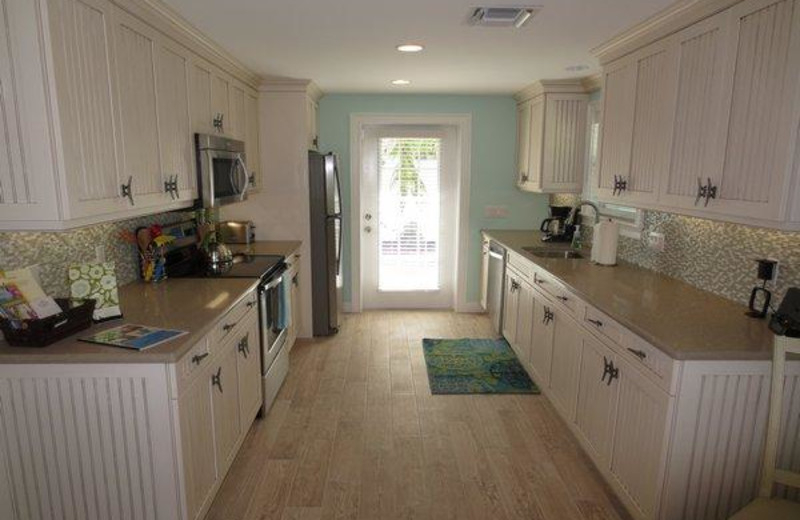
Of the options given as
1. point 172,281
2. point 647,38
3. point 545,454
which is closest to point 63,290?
point 172,281

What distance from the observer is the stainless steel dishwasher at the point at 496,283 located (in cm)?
457

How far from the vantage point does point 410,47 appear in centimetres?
312

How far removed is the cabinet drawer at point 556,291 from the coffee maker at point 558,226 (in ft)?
3.74

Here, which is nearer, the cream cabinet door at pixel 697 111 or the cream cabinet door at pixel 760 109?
the cream cabinet door at pixel 760 109

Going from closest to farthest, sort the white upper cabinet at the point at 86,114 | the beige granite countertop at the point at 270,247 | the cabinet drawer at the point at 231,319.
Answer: the white upper cabinet at the point at 86,114, the cabinet drawer at the point at 231,319, the beige granite countertop at the point at 270,247

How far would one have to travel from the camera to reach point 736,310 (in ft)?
7.91

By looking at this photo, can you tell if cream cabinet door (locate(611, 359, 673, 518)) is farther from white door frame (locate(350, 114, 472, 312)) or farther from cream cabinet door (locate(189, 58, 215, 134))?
white door frame (locate(350, 114, 472, 312))

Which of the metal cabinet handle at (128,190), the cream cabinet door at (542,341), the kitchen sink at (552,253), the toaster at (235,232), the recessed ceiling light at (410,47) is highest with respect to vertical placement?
the recessed ceiling light at (410,47)

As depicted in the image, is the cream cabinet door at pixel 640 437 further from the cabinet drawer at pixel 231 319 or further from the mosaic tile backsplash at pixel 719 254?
the cabinet drawer at pixel 231 319

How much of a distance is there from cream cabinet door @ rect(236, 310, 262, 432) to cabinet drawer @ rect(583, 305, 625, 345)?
186 centimetres

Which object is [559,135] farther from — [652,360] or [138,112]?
[138,112]

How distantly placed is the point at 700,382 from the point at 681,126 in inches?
49.3

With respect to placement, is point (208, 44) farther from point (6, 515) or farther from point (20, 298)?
point (6, 515)

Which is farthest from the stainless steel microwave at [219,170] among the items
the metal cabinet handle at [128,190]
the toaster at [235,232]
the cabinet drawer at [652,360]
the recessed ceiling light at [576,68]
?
the recessed ceiling light at [576,68]
